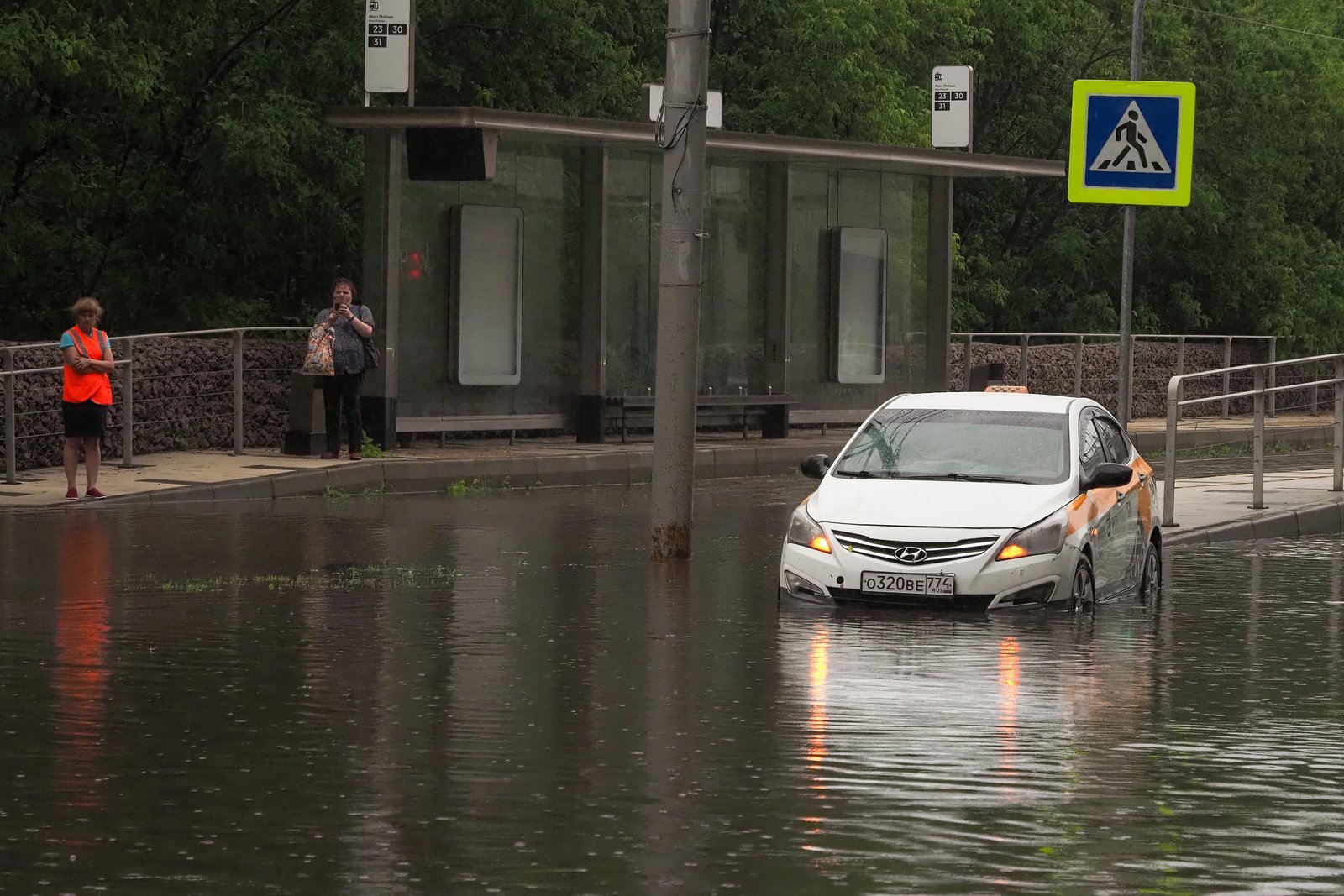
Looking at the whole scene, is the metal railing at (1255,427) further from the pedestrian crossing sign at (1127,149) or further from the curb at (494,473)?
the curb at (494,473)

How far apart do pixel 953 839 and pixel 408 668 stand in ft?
13.9

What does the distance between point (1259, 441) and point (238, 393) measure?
967cm

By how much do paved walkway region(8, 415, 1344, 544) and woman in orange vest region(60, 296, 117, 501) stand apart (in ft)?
0.82

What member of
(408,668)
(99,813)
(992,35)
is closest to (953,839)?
(99,813)

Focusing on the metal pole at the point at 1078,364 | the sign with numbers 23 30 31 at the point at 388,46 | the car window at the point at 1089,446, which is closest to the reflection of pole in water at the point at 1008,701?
the car window at the point at 1089,446

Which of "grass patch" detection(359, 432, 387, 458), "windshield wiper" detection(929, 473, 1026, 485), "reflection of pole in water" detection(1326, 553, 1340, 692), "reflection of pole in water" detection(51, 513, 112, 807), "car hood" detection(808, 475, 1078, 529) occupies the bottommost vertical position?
"reflection of pole in water" detection(1326, 553, 1340, 692)

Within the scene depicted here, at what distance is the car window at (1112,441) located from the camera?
15.3 meters

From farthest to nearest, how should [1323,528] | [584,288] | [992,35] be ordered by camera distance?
1. [992,35]
2. [584,288]
3. [1323,528]

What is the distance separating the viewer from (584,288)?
27.9 meters

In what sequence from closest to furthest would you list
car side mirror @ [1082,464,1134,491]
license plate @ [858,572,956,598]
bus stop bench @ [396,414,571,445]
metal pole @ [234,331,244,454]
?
license plate @ [858,572,956,598] → car side mirror @ [1082,464,1134,491] → metal pole @ [234,331,244,454] → bus stop bench @ [396,414,571,445]

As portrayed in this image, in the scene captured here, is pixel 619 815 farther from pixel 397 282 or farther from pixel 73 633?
pixel 397 282

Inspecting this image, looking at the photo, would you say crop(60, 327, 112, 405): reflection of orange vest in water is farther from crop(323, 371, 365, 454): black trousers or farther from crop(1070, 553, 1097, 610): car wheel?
crop(1070, 553, 1097, 610): car wheel

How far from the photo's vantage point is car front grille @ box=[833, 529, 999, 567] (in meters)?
13.3

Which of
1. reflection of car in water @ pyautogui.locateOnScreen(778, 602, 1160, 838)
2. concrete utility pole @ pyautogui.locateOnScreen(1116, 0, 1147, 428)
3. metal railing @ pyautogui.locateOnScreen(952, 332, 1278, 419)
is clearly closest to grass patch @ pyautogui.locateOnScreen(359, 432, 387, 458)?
concrete utility pole @ pyautogui.locateOnScreen(1116, 0, 1147, 428)
